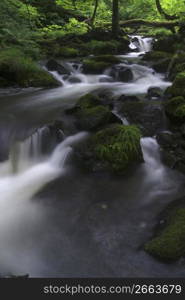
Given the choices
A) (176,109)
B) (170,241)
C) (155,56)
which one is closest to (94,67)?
(155,56)

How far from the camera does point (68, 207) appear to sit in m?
5.43

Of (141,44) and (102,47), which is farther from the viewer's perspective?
(141,44)

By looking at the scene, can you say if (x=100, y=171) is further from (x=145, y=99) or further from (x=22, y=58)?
(x=22, y=58)

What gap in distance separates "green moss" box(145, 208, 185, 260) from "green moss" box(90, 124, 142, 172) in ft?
6.96

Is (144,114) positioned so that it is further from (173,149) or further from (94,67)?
Answer: (94,67)

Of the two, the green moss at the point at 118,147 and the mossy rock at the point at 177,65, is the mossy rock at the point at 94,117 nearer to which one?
the green moss at the point at 118,147

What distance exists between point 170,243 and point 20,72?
355 inches

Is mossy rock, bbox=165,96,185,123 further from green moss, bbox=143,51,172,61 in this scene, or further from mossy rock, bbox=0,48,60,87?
green moss, bbox=143,51,172,61

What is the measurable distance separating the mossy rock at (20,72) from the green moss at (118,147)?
18.4 ft

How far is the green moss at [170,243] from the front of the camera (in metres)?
4.14

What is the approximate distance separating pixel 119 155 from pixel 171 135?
68.0 inches

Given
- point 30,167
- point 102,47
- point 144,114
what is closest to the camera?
point 30,167

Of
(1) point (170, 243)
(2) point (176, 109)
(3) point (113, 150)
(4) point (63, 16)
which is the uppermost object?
(4) point (63, 16)

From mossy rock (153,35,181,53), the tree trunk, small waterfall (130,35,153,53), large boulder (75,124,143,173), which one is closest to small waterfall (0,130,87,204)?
large boulder (75,124,143,173)
